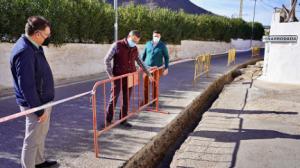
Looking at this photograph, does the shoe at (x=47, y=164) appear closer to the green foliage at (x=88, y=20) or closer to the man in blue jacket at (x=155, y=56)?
the man in blue jacket at (x=155, y=56)

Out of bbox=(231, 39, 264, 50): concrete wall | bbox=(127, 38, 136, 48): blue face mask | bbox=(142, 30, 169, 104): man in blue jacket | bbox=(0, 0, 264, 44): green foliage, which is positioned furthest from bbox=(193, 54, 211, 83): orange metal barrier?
bbox=(231, 39, 264, 50): concrete wall

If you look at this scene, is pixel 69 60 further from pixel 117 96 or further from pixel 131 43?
pixel 131 43

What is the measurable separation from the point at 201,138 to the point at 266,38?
8878 millimetres

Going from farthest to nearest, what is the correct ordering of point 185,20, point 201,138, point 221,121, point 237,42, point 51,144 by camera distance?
point 237,42, point 185,20, point 221,121, point 201,138, point 51,144

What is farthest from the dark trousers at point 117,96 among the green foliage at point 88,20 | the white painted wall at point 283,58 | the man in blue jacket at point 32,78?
the white painted wall at point 283,58

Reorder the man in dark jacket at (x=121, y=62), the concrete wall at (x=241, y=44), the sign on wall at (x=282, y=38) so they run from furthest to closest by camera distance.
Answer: the concrete wall at (x=241, y=44) → the sign on wall at (x=282, y=38) → the man in dark jacket at (x=121, y=62)

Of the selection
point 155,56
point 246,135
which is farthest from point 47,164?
point 155,56

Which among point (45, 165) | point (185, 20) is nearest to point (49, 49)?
point (45, 165)

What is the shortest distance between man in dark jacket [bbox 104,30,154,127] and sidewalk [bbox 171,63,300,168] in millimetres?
1382

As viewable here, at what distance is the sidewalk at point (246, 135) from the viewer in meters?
4.78

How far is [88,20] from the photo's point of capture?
1362 cm

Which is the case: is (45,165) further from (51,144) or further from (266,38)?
(266,38)

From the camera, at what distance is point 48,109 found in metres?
3.74

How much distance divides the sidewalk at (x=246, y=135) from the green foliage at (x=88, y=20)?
611cm
